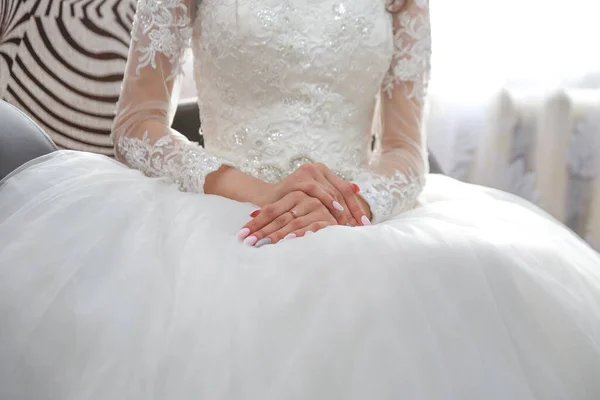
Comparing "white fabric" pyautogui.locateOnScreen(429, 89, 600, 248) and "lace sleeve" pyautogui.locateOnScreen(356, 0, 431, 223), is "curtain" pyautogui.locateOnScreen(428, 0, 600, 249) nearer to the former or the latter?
"white fabric" pyautogui.locateOnScreen(429, 89, 600, 248)

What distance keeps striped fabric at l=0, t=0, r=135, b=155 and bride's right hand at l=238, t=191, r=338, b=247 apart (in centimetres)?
107

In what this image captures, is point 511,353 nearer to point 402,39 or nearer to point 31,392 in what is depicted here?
point 31,392

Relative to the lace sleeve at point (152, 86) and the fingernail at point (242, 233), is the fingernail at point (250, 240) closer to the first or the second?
the fingernail at point (242, 233)

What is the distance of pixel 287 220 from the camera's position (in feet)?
2.47

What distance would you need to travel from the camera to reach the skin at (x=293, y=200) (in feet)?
2.35

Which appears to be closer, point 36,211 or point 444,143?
point 36,211

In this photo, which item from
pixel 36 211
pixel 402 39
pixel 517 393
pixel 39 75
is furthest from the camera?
pixel 39 75

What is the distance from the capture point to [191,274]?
588 mm

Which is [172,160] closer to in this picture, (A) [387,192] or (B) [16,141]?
(B) [16,141]

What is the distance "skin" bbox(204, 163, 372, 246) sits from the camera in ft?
2.35

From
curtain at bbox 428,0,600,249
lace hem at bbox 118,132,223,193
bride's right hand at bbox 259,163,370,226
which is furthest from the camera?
curtain at bbox 428,0,600,249

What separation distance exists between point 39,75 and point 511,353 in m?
1.53

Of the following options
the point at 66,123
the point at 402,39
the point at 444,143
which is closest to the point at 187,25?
the point at 402,39

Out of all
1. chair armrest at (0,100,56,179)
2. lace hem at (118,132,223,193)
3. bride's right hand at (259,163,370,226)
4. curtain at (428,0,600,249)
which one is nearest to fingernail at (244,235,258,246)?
bride's right hand at (259,163,370,226)
